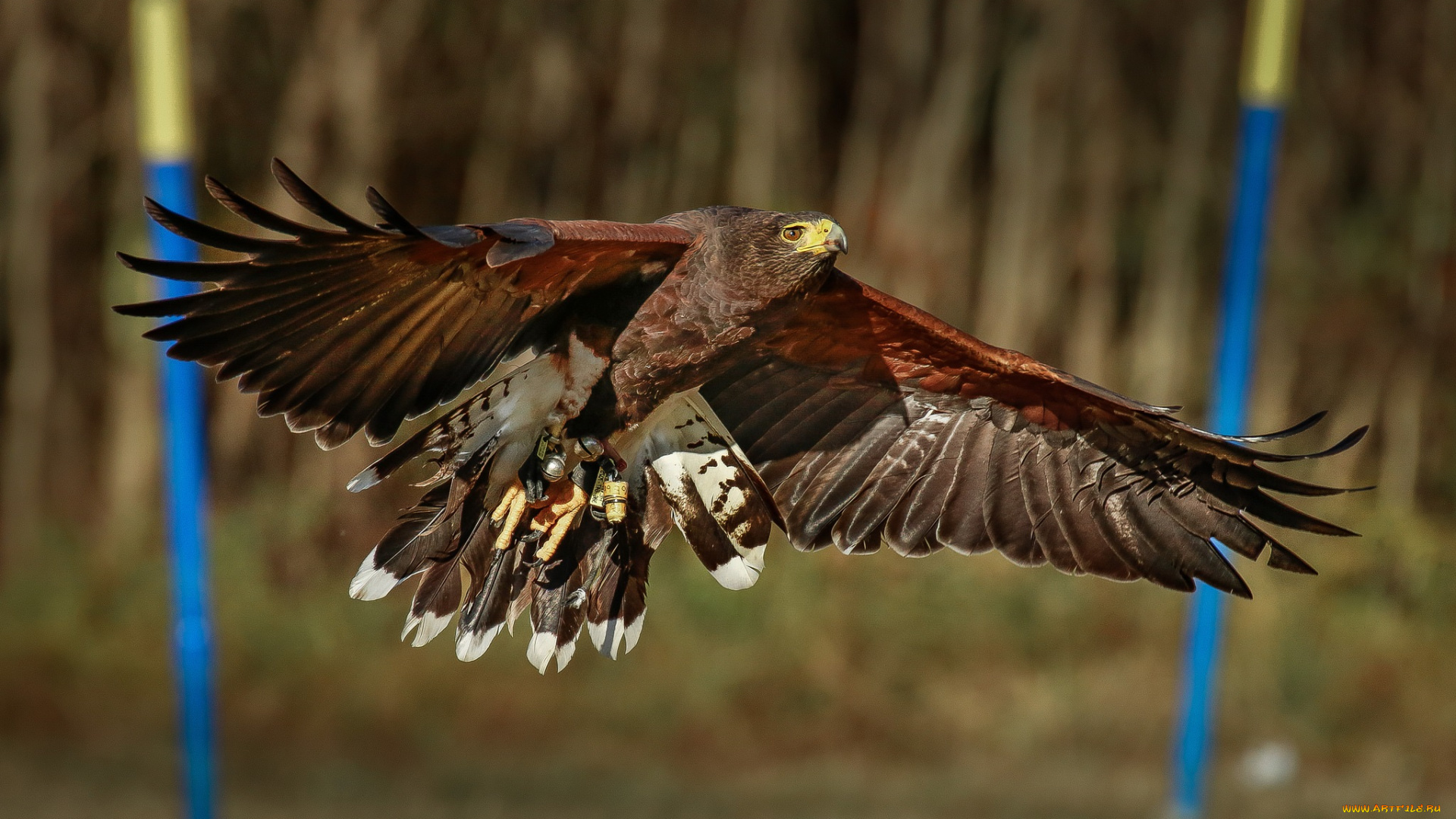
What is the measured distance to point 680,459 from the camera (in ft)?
15.1

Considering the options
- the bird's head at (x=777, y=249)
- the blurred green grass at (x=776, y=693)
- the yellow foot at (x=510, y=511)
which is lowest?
the blurred green grass at (x=776, y=693)

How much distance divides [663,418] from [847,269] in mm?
5165

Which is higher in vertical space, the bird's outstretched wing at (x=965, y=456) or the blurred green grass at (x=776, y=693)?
the bird's outstretched wing at (x=965, y=456)

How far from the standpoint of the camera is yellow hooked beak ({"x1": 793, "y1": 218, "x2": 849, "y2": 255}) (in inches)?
157

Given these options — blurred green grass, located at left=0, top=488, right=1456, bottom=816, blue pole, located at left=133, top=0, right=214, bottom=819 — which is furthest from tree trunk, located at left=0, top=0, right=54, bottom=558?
blue pole, located at left=133, top=0, right=214, bottom=819

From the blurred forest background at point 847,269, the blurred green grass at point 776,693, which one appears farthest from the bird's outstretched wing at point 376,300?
the blurred forest background at point 847,269

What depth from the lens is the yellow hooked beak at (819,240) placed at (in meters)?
3.99

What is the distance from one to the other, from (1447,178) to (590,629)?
24.9 feet

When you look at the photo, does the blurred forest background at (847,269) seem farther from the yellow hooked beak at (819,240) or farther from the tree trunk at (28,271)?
the yellow hooked beak at (819,240)

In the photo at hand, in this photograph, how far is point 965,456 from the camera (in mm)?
4781

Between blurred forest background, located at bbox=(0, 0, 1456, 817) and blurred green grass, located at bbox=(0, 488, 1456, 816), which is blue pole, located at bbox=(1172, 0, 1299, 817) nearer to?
blurred green grass, located at bbox=(0, 488, 1456, 816)

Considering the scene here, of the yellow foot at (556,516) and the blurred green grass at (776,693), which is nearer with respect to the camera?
the yellow foot at (556,516)

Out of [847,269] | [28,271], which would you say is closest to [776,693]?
[847,269]

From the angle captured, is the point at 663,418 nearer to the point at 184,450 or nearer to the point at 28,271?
the point at 184,450
